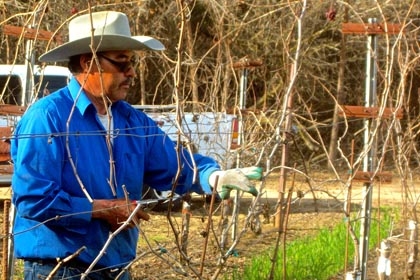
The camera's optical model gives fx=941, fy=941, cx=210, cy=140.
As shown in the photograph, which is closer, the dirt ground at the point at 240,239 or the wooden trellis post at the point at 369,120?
the wooden trellis post at the point at 369,120

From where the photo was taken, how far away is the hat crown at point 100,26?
156 inches

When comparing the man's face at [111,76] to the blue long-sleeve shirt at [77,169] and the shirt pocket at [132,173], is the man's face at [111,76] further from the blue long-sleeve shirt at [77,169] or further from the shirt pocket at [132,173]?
the shirt pocket at [132,173]

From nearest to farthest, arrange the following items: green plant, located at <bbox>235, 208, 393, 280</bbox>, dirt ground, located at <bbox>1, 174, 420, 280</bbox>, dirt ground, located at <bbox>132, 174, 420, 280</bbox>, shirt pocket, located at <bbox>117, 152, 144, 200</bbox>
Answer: shirt pocket, located at <bbox>117, 152, 144, 200</bbox>, green plant, located at <bbox>235, 208, 393, 280</bbox>, dirt ground, located at <bbox>1, 174, 420, 280</bbox>, dirt ground, located at <bbox>132, 174, 420, 280</bbox>

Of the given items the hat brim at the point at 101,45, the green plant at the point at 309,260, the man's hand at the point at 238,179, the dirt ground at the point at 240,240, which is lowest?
the dirt ground at the point at 240,240

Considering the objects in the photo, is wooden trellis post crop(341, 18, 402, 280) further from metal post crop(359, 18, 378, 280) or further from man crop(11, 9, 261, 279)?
man crop(11, 9, 261, 279)

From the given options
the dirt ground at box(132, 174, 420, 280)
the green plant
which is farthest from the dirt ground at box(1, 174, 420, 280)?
the green plant

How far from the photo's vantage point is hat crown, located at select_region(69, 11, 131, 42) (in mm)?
3961

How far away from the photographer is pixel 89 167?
3.62 meters

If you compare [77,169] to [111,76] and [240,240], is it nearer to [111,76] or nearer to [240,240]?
[111,76]

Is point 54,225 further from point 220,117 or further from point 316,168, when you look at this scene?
point 316,168

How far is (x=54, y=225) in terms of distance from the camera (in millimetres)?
3547

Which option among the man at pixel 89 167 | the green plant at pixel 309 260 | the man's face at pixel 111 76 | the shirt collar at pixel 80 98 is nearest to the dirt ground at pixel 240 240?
the green plant at pixel 309 260

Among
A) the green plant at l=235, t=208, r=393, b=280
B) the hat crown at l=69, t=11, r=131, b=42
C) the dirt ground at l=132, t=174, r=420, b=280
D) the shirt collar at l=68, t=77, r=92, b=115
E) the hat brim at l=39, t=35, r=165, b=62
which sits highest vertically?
the hat crown at l=69, t=11, r=131, b=42

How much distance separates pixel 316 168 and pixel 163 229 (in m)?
7.85
